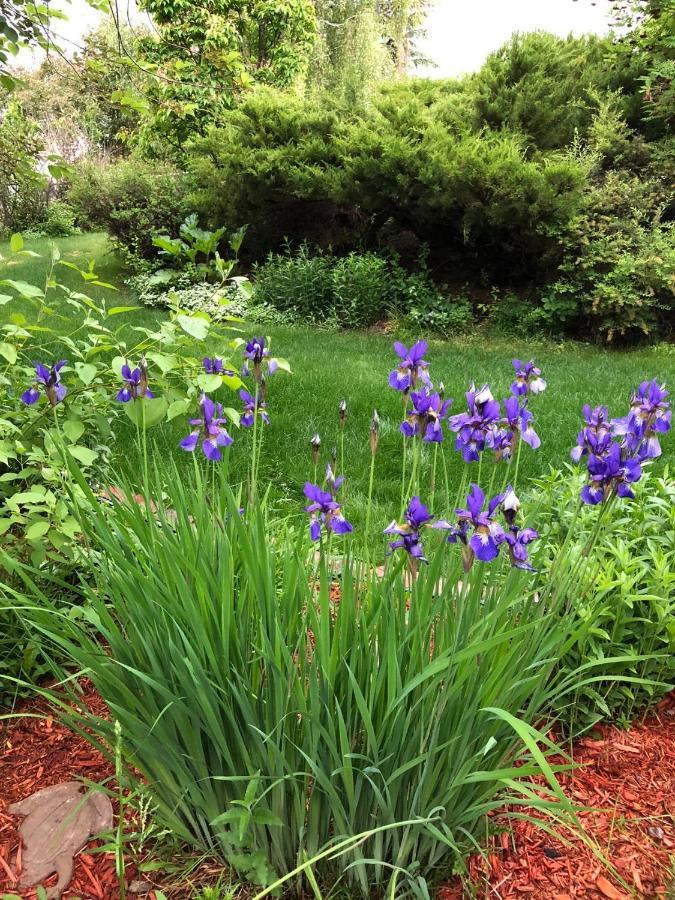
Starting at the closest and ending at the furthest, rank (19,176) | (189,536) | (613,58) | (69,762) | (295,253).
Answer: (189,536) → (69,762) → (19,176) → (613,58) → (295,253)

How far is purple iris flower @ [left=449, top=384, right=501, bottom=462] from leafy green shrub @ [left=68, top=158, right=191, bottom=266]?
9774 mm

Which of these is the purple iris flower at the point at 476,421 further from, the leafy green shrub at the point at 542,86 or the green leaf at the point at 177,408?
the leafy green shrub at the point at 542,86

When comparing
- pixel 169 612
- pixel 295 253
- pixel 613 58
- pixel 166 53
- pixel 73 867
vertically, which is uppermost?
pixel 166 53

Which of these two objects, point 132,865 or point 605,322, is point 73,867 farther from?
point 605,322

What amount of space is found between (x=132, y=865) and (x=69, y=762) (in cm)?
44

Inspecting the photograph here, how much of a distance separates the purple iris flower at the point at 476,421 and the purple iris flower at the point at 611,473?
0.23 meters

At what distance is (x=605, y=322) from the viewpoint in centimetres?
741

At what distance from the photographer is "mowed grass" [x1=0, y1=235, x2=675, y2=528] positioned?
363 cm

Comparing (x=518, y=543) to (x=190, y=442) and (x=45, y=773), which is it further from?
(x=45, y=773)

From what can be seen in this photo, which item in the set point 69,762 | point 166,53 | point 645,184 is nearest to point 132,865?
point 69,762

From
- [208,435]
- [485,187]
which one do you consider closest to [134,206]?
[485,187]

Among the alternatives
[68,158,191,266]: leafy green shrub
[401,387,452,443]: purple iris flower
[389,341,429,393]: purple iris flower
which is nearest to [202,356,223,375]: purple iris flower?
[389,341,429,393]: purple iris flower

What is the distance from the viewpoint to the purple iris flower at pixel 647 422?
1454 millimetres

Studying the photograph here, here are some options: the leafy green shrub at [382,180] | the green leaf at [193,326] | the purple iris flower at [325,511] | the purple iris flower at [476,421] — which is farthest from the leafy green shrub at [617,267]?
the purple iris flower at [325,511]
